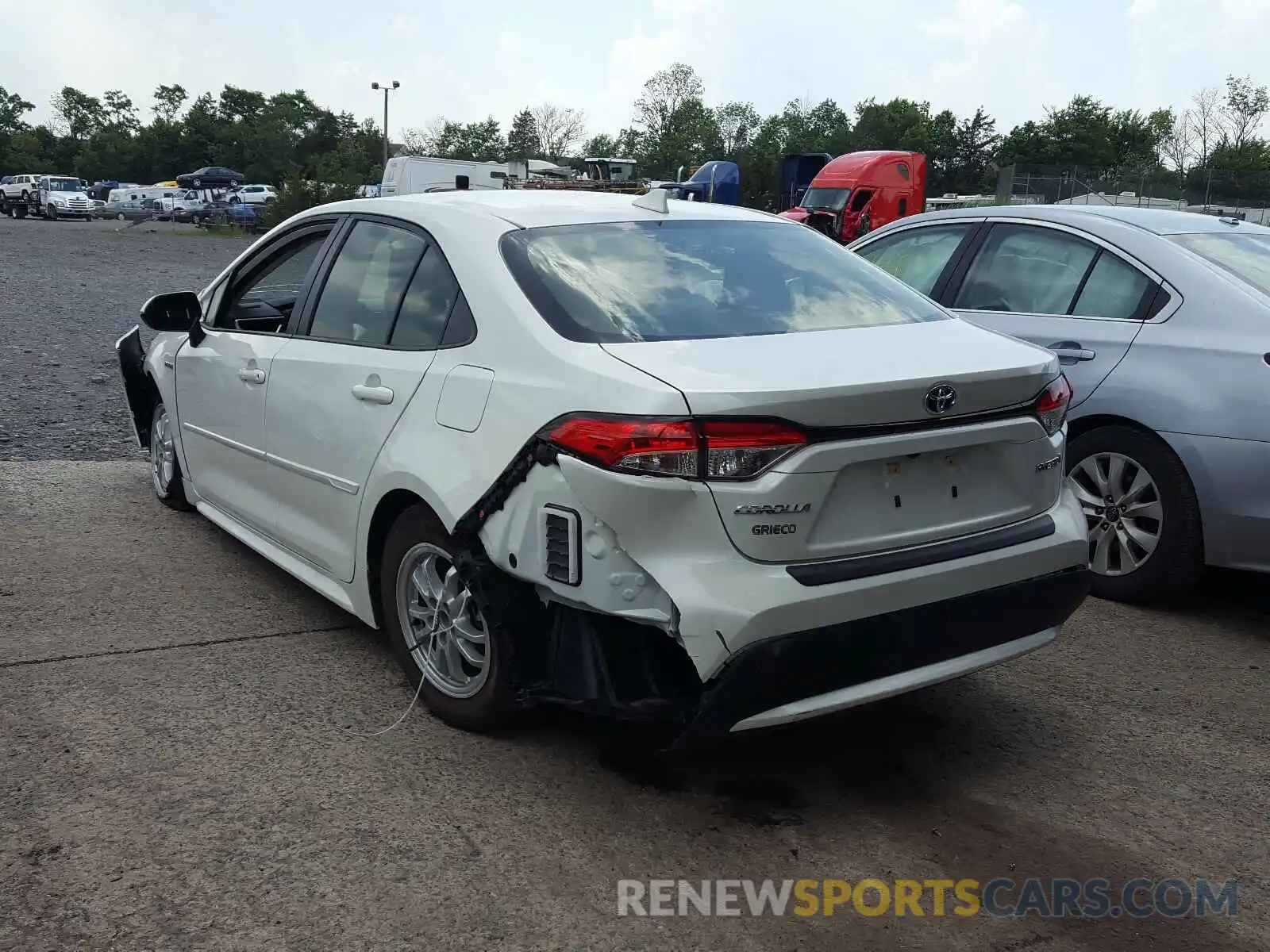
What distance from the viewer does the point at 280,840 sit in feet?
9.89

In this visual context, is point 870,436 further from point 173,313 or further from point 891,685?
point 173,313

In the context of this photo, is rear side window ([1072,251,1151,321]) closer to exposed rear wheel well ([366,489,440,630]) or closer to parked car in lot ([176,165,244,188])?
exposed rear wheel well ([366,489,440,630])

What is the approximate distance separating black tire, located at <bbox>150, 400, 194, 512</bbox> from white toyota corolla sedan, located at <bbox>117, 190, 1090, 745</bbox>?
6.21ft

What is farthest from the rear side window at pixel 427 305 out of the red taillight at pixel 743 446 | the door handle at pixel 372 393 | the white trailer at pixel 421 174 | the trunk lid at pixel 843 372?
the white trailer at pixel 421 174

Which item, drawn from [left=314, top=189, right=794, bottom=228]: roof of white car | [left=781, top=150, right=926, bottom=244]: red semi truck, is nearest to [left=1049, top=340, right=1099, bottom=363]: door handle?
[left=314, top=189, right=794, bottom=228]: roof of white car

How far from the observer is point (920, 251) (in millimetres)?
6234

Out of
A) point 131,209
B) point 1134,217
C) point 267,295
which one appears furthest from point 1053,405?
point 131,209

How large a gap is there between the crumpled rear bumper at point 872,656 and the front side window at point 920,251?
2.97 m

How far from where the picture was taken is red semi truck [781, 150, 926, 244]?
27766mm

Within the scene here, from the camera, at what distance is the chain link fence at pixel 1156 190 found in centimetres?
3466

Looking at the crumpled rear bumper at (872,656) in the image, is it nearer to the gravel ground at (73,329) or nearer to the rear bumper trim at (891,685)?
the rear bumper trim at (891,685)

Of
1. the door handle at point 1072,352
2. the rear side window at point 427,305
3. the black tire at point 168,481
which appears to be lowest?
the black tire at point 168,481

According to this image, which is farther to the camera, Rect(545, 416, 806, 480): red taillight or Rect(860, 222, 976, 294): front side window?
Rect(860, 222, 976, 294): front side window

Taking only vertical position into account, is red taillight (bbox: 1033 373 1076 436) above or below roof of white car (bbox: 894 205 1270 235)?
below
